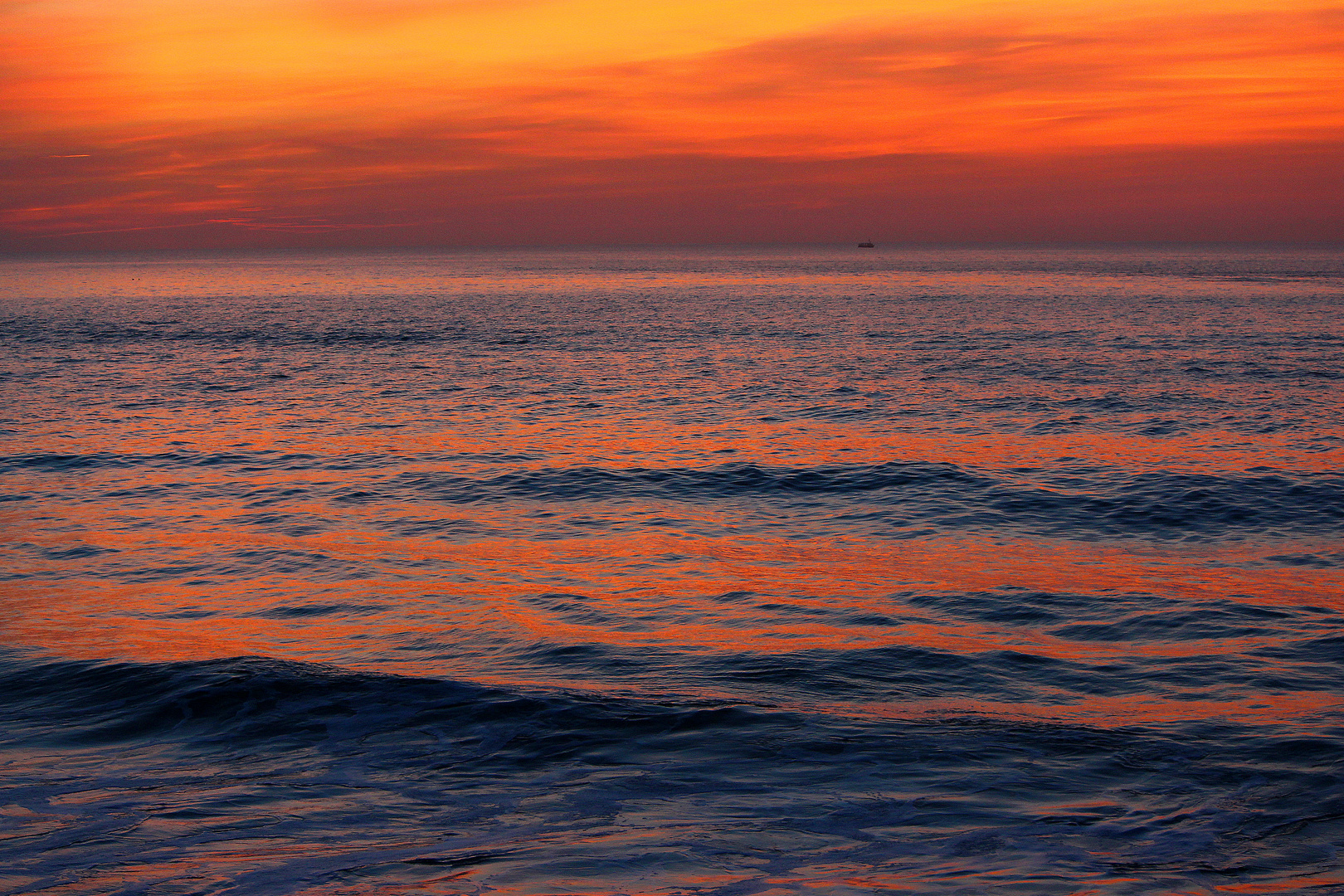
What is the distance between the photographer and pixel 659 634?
13.5 m

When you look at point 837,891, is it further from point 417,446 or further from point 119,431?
point 119,431

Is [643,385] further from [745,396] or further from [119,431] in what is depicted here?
[119,431]

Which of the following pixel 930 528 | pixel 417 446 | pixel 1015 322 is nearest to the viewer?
pixel 930 528

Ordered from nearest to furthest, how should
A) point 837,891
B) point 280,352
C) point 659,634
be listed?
point 837,891
point 659,634
point 280,352

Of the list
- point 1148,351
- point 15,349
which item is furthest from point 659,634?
point 15,349

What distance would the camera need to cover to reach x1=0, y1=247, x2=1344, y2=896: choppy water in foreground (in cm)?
816

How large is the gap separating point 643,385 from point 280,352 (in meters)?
24.5

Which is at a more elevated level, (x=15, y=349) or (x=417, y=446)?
(x=15, y=349)

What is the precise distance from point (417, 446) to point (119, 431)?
954 cm

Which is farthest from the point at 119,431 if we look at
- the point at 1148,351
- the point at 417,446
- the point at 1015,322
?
the point at 1015,322

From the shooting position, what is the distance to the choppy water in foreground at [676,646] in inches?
321

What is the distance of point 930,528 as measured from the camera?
19141 millimetres

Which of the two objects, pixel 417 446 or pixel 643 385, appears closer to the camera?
pixel 417 446

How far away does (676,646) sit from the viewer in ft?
42.8
